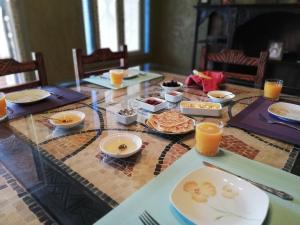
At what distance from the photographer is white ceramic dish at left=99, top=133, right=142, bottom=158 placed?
0.71m

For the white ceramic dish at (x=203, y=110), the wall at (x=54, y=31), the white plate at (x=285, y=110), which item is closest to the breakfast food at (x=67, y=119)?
the white ceramic dish at (x=203, y=110)

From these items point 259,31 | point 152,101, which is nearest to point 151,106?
point 152,101

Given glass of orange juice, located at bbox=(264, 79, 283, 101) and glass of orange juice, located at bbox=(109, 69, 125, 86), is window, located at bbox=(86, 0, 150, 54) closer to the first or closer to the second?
glass of orange juice, located at bbox=(109, 69, 125, 86)

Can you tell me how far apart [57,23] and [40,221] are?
9.41ft

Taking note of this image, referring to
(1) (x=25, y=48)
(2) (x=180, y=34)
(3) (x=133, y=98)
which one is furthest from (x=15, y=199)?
(2) (x=180, y=34)

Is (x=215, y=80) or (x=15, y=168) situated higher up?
(x=215, y=80)

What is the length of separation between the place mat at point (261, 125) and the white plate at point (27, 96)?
0.90 metres

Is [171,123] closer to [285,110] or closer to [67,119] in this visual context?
[67,119]

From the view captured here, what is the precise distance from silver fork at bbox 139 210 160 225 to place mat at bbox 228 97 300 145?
573 millimetres

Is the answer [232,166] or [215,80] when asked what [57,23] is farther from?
[232,166]

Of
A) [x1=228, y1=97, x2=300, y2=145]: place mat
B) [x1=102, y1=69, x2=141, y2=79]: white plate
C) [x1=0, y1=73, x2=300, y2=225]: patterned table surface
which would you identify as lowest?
[x1=0, y1=73, x2=300, y2=225]: patterned table surface

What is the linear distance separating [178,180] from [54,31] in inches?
112

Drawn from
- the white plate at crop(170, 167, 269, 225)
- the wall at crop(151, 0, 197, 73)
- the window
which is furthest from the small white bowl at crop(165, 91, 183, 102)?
the wall at crop(151, 0, 197, 73)

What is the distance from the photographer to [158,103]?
3.55 feet
